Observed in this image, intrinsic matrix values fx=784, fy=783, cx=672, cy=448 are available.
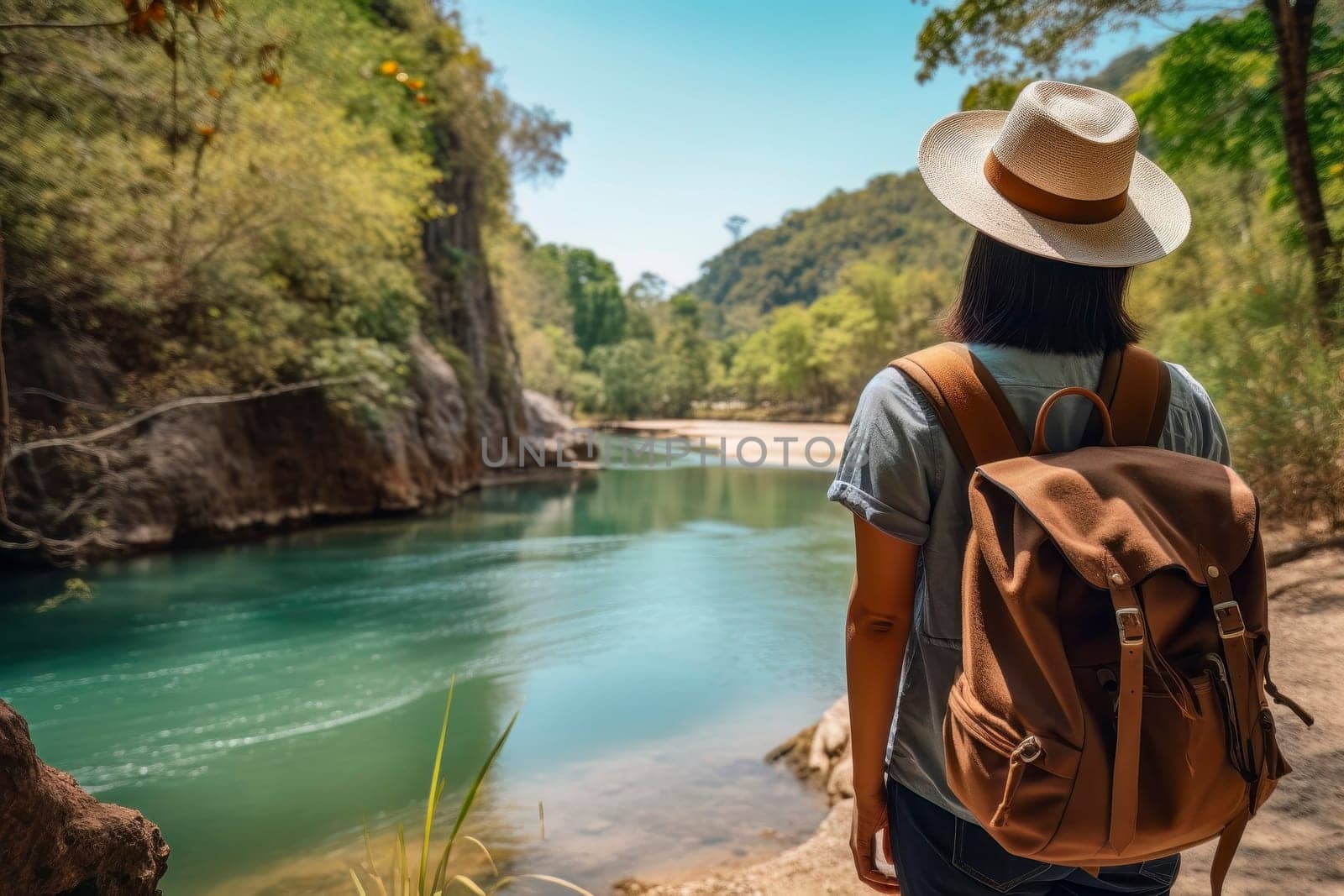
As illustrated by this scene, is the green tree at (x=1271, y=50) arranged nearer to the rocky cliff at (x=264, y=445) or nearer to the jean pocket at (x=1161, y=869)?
the jean pocket at (x=1161, y=869)

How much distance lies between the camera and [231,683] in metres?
6.00

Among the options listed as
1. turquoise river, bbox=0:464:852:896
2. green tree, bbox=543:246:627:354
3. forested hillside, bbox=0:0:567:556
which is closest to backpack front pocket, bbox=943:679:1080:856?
forested hillside, bbox=0:0:567:556

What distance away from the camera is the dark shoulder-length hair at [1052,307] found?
40.5 inches

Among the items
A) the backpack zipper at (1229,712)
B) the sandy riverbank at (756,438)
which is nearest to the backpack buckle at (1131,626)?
the backpack zipper at (1229,712)

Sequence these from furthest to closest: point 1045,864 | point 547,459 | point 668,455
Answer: point 668,455 < point 547,459 < point 1045,864

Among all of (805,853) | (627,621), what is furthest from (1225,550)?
(627,621)

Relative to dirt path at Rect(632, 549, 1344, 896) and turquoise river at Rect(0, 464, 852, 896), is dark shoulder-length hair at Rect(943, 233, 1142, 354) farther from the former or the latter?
turquoise river at Rect(0, 464, 852, 896)

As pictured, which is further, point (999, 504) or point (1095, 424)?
point (1095, 424)

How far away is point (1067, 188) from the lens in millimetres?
1012

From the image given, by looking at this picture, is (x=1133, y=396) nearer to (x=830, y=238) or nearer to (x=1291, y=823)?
(x=1291, y=823)

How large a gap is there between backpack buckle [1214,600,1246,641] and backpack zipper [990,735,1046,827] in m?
0.23

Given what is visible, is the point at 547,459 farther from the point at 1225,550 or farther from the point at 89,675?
the point at 1225,550

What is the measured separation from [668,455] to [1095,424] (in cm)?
2812

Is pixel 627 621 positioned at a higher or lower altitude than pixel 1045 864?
lower
